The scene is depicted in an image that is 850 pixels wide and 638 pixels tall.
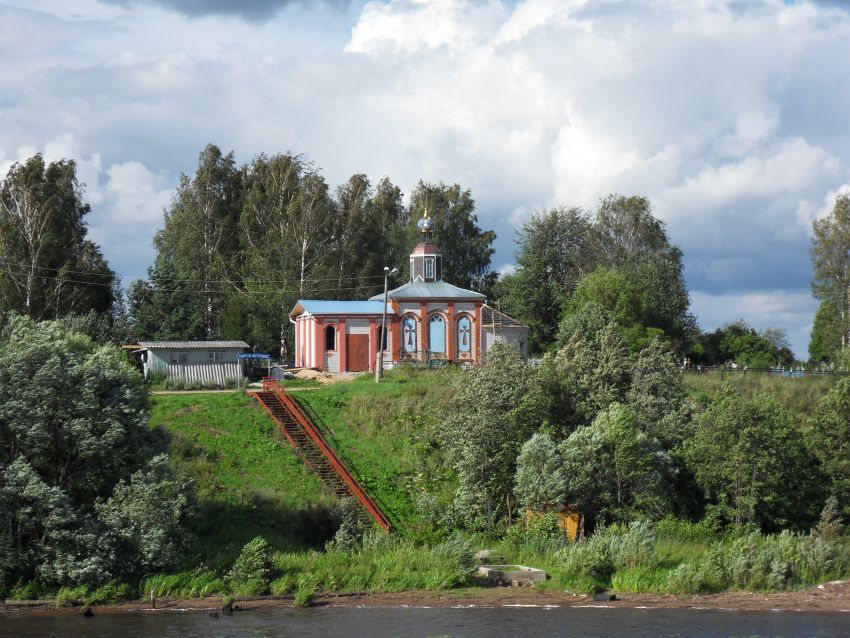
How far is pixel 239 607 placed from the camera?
28922 mm

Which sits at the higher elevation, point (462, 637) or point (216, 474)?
point (216, 474)

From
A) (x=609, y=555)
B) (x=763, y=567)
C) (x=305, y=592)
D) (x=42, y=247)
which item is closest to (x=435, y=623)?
(x=305, y=592)

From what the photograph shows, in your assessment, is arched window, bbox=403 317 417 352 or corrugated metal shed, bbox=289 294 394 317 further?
arched window, bbox=403 317 417 352

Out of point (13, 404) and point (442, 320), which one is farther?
point (442, 320)

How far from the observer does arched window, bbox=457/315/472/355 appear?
5906 cm

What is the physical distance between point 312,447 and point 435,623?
14.9 meters

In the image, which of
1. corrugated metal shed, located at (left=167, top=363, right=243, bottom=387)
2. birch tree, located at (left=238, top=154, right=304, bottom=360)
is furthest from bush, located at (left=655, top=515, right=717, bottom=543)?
birch tree, located at (left=238, top=154, right=304, bottom=360)

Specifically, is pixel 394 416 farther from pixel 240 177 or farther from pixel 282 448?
pixel 240 177

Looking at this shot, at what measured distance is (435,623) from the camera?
89.0 ft

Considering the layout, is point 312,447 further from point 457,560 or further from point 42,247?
point 42,247

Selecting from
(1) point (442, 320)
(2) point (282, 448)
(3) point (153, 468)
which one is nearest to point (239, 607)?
(3) point (153, 468)

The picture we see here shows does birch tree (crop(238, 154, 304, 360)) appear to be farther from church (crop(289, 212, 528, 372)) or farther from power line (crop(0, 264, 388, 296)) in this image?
church (crop(289, 212, 528, 372))

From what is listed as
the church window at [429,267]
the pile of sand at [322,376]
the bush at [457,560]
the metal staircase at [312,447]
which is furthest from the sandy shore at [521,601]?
the church window at [429,267]

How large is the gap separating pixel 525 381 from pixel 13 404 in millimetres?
17891
